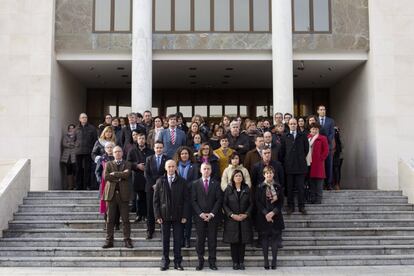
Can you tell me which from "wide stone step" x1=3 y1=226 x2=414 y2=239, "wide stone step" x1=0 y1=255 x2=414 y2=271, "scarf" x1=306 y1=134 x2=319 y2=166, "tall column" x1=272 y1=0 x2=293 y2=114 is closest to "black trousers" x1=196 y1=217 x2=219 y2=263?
"wide stone step" x1=0 y1=255 x2=414 y2=271

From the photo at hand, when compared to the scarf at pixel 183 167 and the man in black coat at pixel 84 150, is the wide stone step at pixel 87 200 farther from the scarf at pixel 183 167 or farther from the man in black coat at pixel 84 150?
the scarf at pixel 183 167

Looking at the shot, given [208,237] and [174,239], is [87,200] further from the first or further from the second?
[208,237]

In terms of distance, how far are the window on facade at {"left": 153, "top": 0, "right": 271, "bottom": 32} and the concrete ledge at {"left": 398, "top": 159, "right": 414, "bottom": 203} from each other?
663cm

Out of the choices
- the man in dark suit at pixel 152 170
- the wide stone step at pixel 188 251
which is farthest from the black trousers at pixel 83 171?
the man in dark suit at pixel 152 170

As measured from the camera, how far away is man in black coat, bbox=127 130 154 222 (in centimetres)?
1162

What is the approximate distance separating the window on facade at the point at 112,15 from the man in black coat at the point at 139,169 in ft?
23.8

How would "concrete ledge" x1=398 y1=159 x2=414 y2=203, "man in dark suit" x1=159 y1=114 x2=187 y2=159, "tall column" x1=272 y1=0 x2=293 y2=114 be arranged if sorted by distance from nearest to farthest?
"man in dark suit" x1=159 y1=114 x2=187 y2=159
"concrete ledge" x1=398 y1=159 x2=414 y2=203
"tall column" x1=272 y1=0 x2=293 y2=114

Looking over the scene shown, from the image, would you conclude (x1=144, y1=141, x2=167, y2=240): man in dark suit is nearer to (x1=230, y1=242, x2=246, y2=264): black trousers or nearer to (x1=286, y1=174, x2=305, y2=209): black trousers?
(x1=230, y1=242, x2=246, y2=264): black trousers

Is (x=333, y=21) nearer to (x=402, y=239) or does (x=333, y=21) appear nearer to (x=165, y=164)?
(x=402, y=239)

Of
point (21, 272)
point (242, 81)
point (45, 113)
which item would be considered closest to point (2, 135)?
point (45, 113)

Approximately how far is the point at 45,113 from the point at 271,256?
9.72 meters

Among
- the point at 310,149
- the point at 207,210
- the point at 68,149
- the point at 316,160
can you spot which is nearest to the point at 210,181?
the point at 207,210

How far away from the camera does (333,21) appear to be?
18234 millimetres

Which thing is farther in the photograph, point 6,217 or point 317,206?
point 317,206
